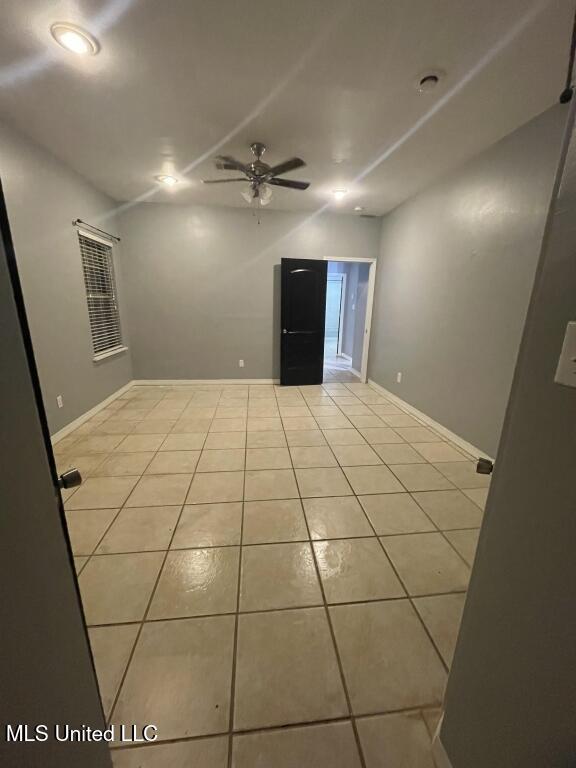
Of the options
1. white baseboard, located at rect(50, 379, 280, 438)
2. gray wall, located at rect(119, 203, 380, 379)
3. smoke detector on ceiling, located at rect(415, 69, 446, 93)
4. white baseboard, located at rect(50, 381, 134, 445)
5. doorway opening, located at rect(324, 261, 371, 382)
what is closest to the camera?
smoke detector on ceiling, located at rect(415, 69, 446, 93)

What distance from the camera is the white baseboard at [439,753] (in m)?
0.84

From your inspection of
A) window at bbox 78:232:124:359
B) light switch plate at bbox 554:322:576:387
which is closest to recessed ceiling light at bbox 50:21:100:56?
window at bbox 78:232:124:359

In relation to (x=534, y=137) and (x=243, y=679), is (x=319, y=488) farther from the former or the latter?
(x=534, y=137)

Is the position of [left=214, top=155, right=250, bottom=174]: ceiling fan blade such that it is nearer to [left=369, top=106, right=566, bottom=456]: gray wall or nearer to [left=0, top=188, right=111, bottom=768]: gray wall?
[left=369, top=106, right=566, bottom=456]: gray wall

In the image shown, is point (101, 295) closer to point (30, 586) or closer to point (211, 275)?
point (211, 275)

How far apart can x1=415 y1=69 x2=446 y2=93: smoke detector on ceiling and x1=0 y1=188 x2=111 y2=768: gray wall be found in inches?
95.2

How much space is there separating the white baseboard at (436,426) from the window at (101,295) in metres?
3.90

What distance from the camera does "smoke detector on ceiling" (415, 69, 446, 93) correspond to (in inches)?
68.4

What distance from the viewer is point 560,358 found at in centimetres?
53

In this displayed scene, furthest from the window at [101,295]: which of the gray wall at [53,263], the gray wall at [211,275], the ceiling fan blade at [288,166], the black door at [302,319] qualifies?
the black door at [302,319]

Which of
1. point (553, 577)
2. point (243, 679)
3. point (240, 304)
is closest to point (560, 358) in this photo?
point (553, 577)

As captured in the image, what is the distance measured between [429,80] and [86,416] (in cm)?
416

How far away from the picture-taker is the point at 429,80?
1.79 metres

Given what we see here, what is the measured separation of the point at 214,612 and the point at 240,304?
4.05 meters
